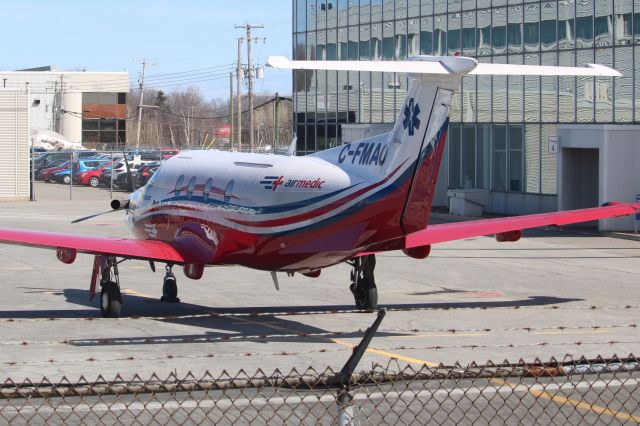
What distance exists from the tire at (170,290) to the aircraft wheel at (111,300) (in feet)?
7.85

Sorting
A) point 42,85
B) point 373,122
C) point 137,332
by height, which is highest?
point 42,85

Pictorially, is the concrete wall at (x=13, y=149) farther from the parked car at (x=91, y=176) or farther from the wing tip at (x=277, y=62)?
the wing tip at (x=277, y=62)

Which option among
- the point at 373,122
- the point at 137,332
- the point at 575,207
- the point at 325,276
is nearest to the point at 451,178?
the point at 373,122

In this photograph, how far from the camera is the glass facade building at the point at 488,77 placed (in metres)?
44.6

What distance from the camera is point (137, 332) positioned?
1888 centimetres

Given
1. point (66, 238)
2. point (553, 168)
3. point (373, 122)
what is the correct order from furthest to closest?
point (373, 122), point (553, 168), point (66, 238)

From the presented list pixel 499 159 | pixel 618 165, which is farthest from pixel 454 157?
pixel 618 165

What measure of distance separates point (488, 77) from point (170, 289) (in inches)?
1228

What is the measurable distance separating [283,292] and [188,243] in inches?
136

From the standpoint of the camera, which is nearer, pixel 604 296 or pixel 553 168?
pixel 604 296

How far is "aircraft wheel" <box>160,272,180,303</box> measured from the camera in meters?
23.1

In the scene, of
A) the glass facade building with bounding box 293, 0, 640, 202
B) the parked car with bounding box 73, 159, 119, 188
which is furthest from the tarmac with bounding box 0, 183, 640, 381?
the parked car with bounding box 73, 159, 119, 188

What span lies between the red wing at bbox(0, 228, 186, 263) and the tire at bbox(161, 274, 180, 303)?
177 cm

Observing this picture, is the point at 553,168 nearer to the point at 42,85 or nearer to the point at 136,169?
the point at 136,169
